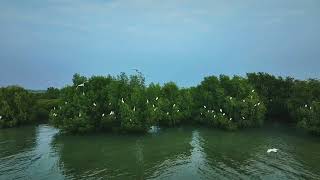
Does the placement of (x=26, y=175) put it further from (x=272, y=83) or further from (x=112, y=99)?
(x=272, y=83)

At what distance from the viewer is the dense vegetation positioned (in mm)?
50938

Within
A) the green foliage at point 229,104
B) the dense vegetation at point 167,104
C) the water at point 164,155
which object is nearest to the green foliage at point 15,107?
the dense vegetation at point 167,104

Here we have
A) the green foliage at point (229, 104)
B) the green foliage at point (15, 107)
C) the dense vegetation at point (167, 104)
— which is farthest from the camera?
the green foliage at point (15, 107)

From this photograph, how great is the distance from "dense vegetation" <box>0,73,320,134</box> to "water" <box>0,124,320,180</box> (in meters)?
2.04

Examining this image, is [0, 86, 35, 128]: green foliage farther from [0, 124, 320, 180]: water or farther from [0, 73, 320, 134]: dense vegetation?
[0, 124, 320, 180]: water

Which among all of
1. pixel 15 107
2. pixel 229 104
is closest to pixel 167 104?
pixel 229 104

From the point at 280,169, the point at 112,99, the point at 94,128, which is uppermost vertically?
the point at 112,99

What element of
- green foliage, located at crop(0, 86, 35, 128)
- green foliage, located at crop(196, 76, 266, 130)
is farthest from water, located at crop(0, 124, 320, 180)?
green foliage, located at crop(0, 86, 35, 128)

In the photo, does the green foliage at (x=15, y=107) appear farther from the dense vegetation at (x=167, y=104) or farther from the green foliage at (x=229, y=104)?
the green foliage at (x=229, y=104)

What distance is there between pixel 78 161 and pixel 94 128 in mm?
14937

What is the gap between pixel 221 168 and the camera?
35312mm

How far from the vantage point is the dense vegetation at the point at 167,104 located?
50.9 m

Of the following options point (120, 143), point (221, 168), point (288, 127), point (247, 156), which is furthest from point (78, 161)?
point (288, 127)

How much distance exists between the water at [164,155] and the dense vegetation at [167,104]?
2.04 m
